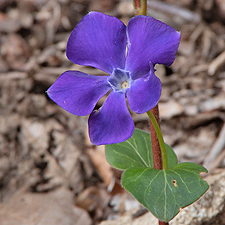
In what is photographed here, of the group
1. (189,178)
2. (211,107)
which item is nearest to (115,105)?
(189,178)

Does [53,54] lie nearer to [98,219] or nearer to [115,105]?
[98,219]

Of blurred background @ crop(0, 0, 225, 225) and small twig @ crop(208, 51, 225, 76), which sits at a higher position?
small twig @ crop(208, 51, 225, 76)

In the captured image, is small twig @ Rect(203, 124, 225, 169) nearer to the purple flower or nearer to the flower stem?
the flower stem

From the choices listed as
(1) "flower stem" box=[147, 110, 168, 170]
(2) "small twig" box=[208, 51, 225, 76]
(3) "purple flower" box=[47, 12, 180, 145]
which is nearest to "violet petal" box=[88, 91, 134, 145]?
(3) "purple flower" box=[47, 12, 180, 145]

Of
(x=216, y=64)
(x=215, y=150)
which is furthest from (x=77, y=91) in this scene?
(x=216, y=64)

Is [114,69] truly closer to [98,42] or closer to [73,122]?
[98,42]

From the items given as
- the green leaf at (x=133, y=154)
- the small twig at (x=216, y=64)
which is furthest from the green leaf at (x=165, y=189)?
the small twig at (x=216, y=64)

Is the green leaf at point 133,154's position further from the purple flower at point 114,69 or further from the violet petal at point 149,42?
the violet petal at point 149,42
